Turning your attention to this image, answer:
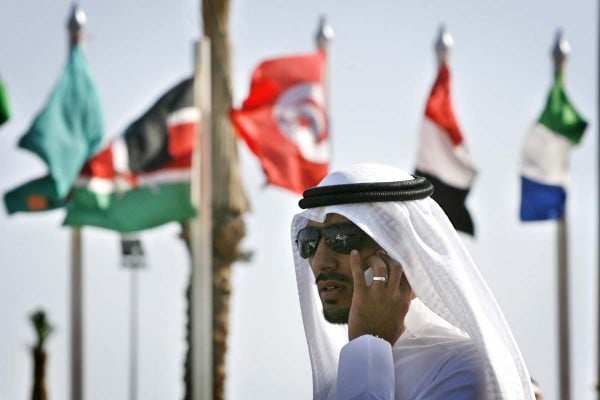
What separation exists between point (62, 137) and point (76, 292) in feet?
7.00

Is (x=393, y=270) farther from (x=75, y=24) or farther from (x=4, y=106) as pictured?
(x=75, y=24)

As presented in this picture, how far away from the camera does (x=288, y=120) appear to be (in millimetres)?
18016

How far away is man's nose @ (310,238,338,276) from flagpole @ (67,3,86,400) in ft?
46.1

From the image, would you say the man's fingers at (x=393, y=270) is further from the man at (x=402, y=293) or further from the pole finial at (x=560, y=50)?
the pole finial at (x=560, y=50)

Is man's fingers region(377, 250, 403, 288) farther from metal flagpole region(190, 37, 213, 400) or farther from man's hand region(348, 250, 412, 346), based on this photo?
metal flagpole region(190, 37, 213, 400)

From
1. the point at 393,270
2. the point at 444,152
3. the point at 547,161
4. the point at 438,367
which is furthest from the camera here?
the point at 547,161

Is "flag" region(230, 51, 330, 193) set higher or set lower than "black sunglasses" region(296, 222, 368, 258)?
higher

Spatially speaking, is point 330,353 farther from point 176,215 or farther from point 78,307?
point 78,307

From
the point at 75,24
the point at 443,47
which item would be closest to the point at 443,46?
the point at 443,47

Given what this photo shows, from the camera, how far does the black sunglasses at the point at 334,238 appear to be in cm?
431

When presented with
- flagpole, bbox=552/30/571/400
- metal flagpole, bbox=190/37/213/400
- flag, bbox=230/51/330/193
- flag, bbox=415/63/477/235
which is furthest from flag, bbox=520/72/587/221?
metal flagpole, bbox=190/37/213/400

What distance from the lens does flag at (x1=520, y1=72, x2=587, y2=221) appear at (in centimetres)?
1955

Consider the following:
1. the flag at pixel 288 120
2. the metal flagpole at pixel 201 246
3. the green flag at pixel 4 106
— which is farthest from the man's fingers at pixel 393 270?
the flag at pixel 288 120

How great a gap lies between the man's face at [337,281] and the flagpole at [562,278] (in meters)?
16.3
